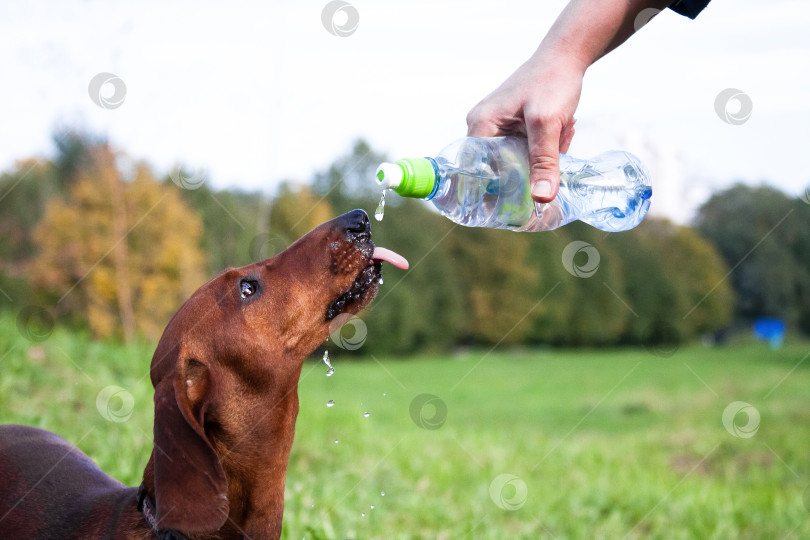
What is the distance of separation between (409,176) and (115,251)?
1591 cm

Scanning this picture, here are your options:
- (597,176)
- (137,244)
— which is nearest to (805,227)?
(137,244)

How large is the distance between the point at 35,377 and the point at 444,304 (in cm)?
2871

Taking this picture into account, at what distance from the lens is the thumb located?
2.58 metres

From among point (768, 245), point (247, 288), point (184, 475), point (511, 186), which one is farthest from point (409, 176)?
point (768, 245)

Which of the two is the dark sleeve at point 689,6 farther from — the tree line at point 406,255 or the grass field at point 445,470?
the grass field at point 445,470

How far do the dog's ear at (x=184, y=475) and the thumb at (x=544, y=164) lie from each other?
1435mm

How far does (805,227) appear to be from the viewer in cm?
2400

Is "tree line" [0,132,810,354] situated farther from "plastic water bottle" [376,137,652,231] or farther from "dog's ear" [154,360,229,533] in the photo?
"dog's ear" [154,360,229,533]

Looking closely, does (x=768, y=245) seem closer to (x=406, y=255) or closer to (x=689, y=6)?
(x=406, y=255)

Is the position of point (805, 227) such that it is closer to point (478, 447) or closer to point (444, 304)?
point (444, 304)

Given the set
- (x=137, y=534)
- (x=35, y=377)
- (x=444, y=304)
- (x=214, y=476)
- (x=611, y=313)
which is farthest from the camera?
(x=611, y=313)

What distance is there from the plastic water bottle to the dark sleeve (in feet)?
2.49

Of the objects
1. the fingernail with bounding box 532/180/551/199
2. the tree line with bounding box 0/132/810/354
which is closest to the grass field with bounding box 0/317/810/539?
the fingernail with bounding box 532/180/551/199

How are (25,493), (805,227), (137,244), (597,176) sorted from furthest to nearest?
(805,227) < (137,244) < (597,176) < (25,493)
